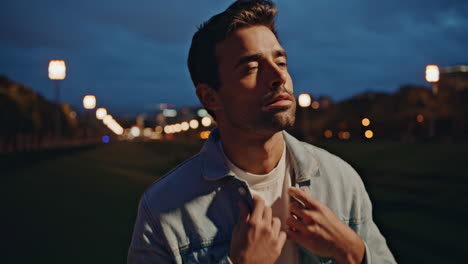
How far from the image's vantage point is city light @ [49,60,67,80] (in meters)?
27.6

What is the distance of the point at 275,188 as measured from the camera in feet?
7.43

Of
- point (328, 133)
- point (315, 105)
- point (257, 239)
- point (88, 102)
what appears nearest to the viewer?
point (257, 239)

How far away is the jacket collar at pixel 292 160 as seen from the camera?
6.97 ft

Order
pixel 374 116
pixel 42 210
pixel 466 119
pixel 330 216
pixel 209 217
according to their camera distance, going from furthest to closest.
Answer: pixel 374 116 → pixel 466 119 → pixel 42 210 → pixel 209 217 → pixel 330 216

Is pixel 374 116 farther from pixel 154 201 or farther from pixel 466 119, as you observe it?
pixel 154 201

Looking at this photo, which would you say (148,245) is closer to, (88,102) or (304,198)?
(304,198)

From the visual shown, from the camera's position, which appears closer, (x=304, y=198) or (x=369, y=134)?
(x=304, y=198)

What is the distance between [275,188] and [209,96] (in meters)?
0.66

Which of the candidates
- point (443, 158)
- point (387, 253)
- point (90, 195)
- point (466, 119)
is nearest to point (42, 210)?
point (90, 195)

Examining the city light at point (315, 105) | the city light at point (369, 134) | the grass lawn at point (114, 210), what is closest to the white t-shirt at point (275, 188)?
the grass lawn at point (114, 210)

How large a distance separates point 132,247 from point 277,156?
36.5 inches

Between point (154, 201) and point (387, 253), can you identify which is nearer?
point (154, 201)

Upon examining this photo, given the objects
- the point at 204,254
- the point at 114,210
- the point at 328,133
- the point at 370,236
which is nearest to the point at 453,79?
the point at 328,133

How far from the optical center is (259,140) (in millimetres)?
2236
